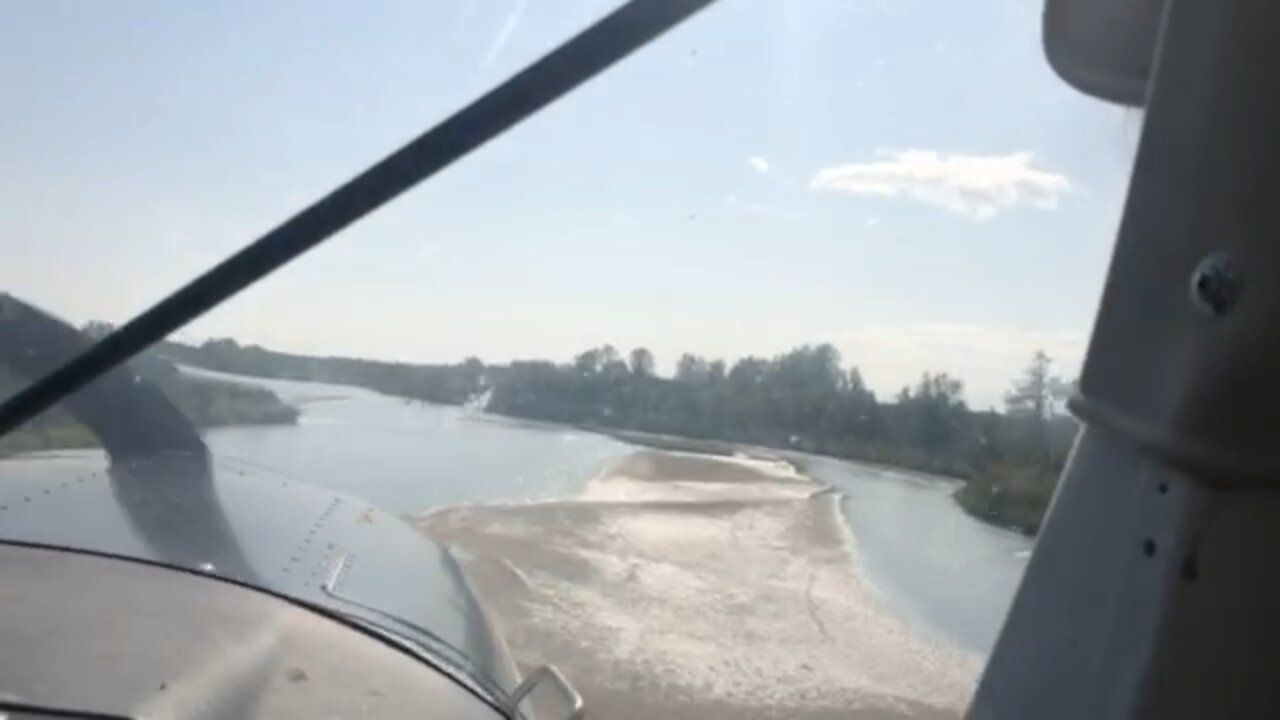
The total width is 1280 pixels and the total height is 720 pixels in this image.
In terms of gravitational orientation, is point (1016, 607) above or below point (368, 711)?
above

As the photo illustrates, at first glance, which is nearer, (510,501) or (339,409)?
(510,501)

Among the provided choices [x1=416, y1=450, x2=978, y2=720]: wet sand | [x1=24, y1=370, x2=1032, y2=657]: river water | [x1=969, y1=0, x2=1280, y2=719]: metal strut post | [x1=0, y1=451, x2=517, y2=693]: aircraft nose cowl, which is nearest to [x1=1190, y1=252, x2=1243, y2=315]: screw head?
[x1=969, y1=0, x2=1280, y2=719]: metal strut post

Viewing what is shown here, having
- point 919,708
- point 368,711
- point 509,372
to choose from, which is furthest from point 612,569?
point 368,711

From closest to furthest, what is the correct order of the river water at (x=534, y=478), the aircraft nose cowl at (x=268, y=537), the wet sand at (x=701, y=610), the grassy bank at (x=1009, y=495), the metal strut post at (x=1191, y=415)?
the metal strut post at (x=1191, y=415) → the aircraft nose cowl at (x=268, y=537) → the grassy bank at (x=1009, y=495) → the wet sand at (x=701, y=610) → the river water at (x=534, y=478)

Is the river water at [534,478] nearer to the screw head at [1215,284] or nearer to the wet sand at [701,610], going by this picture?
the wet sand at [701,610]

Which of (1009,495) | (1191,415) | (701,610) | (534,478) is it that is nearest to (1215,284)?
(1191,415)

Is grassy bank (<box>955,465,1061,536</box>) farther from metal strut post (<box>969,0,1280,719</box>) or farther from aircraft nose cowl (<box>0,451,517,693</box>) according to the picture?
metal strut post (<box>969,0,1280,719</box>)

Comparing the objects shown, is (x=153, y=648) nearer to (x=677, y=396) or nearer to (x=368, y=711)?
(x=368, y=711)

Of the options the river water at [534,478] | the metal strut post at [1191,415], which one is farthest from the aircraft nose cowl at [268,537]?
the metal strut post at [1191,415]
